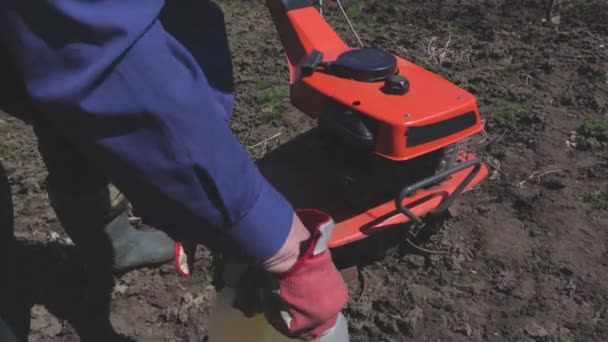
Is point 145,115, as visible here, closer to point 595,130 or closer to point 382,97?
point 382,97

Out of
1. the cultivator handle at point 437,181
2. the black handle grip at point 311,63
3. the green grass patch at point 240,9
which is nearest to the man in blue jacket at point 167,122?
the cultivator handle at point 437,181

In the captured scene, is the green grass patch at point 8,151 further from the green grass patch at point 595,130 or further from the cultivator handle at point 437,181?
the green grass patch at point 595,130

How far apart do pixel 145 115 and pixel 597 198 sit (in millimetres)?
1587

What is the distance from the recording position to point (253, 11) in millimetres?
3406

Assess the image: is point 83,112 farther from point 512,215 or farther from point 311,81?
point 512,215

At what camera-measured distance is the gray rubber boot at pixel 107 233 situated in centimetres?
165

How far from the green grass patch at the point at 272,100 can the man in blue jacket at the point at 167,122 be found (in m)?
1.33

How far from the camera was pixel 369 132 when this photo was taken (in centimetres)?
148

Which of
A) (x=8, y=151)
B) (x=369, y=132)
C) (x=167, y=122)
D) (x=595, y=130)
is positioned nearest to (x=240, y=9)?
(x=8, y=151)

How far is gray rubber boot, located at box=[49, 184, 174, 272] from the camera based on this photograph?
1.65m

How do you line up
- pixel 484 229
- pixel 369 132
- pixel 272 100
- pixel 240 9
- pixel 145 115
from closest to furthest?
pixel 145 115
pixel 369 132
pixel 484 229
pixel 272 100
pixel 240 9

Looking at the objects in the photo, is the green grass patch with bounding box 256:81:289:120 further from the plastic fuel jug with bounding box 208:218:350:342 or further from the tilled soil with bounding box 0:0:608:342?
the plastic fuel jug with bounding box 208:218:350:342

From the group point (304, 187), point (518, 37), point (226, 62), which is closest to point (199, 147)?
point (226, 62)

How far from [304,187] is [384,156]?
0.33 metres
